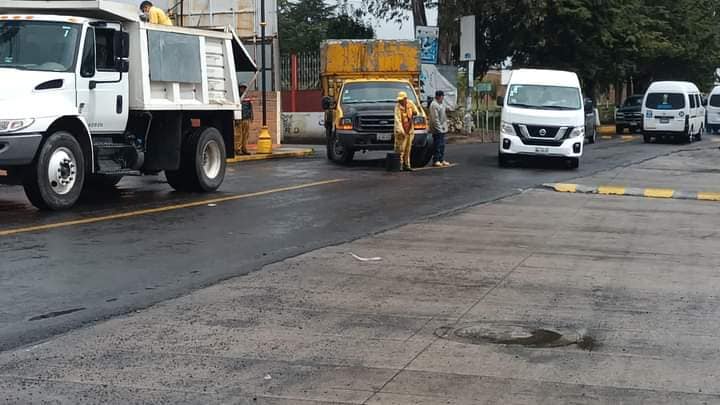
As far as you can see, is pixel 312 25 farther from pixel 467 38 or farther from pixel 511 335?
pixel 511 335

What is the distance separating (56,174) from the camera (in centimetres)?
1269

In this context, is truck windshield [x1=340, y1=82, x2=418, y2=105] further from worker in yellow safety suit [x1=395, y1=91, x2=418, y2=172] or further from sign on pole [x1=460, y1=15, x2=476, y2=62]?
sign on pole [x1=460, y1=15, x2=476, y2=62]

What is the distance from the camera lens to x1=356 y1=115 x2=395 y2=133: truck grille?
2203cm

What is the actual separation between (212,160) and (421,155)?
283 inches

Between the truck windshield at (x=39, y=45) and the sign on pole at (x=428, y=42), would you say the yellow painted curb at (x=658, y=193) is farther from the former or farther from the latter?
the sign on pole at (x=428, y=42)

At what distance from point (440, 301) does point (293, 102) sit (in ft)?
95.9

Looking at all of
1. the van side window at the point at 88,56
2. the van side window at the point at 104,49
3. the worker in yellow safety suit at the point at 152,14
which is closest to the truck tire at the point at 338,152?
the worker in yellow safety suit at the point at 152,14

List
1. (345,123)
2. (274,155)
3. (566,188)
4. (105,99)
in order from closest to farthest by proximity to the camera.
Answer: (105,99) < (566,188) < (345,123) < (274,155)

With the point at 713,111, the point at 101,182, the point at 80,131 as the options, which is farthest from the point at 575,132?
the point at 713,111

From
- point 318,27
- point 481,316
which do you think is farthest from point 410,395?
point 318,27

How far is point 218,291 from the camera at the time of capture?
830 cm

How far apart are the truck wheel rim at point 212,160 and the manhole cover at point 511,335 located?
9.59m

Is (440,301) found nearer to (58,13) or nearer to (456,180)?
(58,13)

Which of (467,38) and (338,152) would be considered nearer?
(338,152)
